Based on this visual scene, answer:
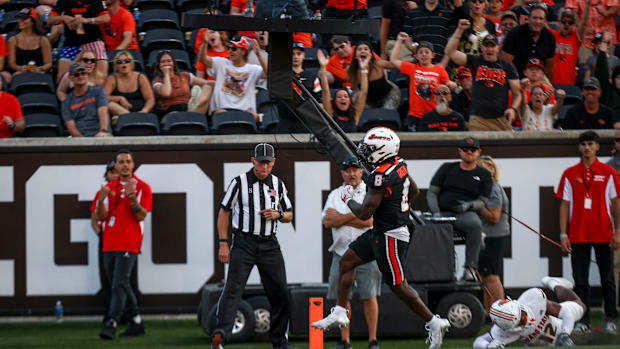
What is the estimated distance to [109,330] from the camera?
993 centimetres

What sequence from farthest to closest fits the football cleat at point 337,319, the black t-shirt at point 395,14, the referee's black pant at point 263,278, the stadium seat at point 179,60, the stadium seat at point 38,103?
the black t-shirt at point 395,14 < the stadium seat at point 179,60 < the stadium seat at point 38,103 < the referee's black pant at point 263,278 < the football cleat at point 337,319

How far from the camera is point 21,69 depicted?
42.6 ft

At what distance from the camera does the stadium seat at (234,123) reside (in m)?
11.9

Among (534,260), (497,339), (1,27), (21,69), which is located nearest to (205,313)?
(497,339)

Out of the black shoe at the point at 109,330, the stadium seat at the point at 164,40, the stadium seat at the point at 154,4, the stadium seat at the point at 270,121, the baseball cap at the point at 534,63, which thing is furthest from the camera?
the stadium seat at the point at 154,4

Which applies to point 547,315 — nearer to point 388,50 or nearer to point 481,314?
point 481,314

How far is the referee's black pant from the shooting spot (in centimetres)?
873

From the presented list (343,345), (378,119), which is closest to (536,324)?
(343,345)

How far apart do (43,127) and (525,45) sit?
6.63 metres

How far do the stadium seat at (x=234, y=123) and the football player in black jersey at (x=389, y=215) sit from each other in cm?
382

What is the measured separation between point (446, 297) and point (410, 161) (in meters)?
2.25

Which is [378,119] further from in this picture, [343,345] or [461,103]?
[343,345]

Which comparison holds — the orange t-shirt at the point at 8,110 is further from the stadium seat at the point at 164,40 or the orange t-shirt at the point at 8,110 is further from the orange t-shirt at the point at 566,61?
the orange t-shirt at the point at 566,61

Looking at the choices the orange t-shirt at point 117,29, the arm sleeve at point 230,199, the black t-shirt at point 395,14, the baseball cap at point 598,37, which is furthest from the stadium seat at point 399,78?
the arm sleeve at point 230,199
